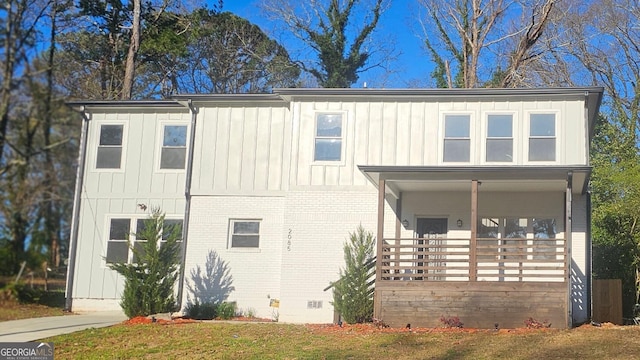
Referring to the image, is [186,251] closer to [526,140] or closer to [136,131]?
[136,131]

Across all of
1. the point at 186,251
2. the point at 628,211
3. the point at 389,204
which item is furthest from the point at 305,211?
the point at 628,211

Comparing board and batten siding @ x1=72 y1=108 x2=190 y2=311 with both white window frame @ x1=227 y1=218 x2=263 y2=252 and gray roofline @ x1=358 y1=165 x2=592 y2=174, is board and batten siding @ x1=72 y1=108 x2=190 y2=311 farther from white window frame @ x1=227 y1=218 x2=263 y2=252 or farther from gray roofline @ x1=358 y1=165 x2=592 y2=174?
gray roofline @ x1=358 y1=165 x2=592 y2=174

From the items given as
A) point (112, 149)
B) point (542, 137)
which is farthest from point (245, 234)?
point (542, 137)

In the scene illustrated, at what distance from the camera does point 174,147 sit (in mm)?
19000

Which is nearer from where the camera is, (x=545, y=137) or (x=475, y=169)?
(x=475, y=169)

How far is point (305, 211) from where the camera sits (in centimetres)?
1727

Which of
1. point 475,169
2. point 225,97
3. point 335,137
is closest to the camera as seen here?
point 475,169

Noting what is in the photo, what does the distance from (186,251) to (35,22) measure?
1634 centimetres

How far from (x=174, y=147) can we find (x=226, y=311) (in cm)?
474

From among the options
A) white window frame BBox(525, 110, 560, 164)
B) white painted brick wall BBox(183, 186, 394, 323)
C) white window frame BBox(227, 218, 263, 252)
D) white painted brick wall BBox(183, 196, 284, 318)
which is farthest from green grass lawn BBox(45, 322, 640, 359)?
Answer: white window frame BBox(525, 110, 560, 164)

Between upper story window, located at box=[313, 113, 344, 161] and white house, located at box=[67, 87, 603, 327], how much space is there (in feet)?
0.08

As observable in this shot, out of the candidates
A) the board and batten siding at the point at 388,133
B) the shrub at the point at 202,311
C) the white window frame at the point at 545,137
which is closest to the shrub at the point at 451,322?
the board and batten siding at the point at 388,133

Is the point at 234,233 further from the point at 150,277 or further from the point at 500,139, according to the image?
the point at 500,139

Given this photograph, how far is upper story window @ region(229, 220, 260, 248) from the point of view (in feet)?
59.0
